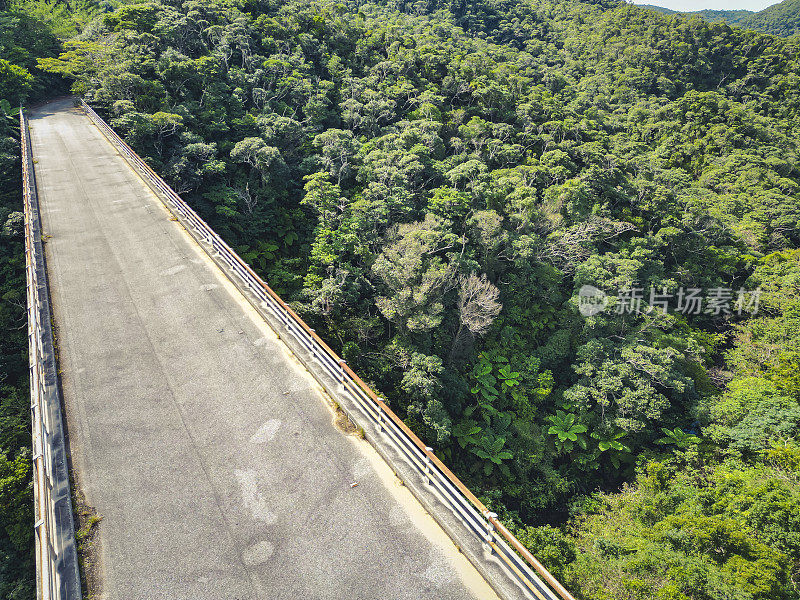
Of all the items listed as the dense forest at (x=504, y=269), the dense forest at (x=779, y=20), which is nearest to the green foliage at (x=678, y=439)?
the dense forest at (x=504, y=269)

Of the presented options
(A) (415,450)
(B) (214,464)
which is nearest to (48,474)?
(B) (214,464)

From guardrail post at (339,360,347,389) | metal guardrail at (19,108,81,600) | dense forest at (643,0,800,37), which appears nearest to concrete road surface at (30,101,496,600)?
metal guardrail at (19,108,81,600)

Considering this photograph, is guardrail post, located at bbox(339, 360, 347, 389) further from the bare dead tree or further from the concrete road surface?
the bare dead tree

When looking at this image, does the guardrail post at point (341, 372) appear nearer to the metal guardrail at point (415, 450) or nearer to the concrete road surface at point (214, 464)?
the metal guardrail at point (415, 450)

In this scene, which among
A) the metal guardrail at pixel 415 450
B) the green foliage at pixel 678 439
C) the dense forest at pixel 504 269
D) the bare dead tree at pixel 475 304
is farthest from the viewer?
the bare dead tree at pixel 475 304

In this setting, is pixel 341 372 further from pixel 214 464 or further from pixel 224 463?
pixel 214 464

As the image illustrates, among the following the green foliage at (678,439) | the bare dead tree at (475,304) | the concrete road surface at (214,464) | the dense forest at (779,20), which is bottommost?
the green foliage at (678,439)
